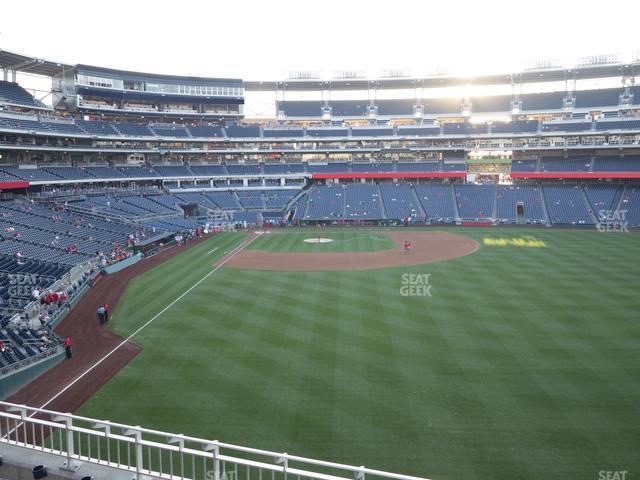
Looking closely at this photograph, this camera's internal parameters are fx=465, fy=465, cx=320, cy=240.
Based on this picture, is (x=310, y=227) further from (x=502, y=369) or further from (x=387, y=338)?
(x=502, y=369)

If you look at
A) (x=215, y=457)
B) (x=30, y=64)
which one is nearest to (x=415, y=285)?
(x=215, y=457)

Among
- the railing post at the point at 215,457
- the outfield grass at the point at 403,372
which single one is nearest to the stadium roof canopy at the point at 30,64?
the outfield grass at the point at 403,372

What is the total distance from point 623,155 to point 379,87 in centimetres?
3860

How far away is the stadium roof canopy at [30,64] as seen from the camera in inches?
1935

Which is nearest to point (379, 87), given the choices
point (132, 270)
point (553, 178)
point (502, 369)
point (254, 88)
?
point (254, 88)

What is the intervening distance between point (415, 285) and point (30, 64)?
5102cm

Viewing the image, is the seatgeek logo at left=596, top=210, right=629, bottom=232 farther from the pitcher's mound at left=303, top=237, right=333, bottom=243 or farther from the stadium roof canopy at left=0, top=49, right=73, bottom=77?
the stadium roof canopy at left=0, top=49, right=73, bottom=77

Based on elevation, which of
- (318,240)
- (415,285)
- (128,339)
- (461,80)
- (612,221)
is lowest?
(128,339)

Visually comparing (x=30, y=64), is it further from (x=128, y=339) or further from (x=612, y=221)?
(x=612, y=221)

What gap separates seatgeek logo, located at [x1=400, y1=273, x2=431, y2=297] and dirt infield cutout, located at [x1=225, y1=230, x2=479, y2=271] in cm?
413

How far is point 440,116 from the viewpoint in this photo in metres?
78.0

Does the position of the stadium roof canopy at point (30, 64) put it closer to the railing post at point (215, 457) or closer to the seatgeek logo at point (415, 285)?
the seatgeek logo at point (415, 285)

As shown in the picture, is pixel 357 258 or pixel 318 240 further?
pixel 318 240

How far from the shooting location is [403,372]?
55.3 ft
